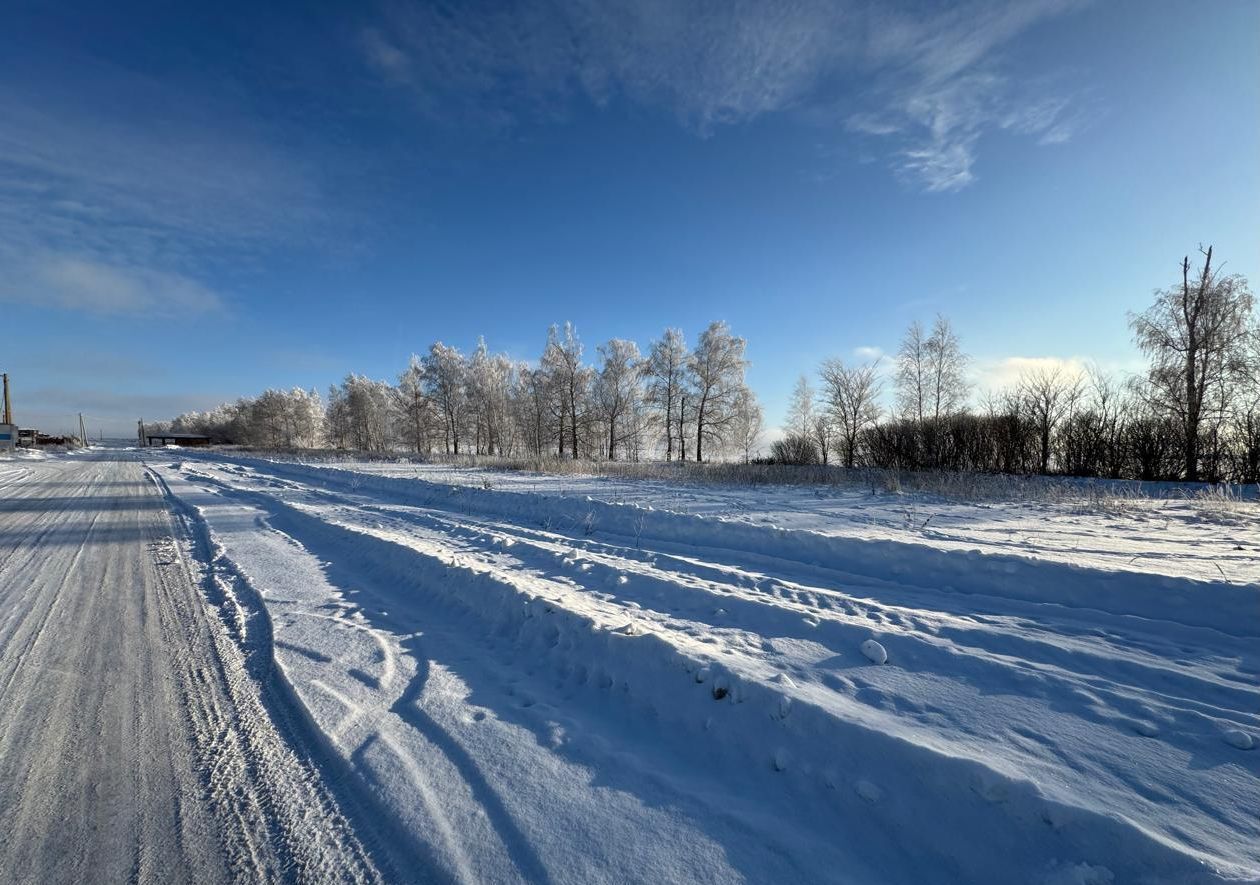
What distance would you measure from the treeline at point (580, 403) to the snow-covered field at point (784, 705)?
77.5ft

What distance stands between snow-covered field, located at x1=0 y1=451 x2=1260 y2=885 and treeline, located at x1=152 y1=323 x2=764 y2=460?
23.6m

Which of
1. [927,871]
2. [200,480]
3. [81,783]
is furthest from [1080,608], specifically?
[200,480]

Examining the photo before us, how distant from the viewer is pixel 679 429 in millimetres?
37812

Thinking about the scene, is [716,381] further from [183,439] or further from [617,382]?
[183,439]

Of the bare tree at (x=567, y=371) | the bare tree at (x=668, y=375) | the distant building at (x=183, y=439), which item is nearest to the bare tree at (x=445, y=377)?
the bare tree at (x=567, y=371)

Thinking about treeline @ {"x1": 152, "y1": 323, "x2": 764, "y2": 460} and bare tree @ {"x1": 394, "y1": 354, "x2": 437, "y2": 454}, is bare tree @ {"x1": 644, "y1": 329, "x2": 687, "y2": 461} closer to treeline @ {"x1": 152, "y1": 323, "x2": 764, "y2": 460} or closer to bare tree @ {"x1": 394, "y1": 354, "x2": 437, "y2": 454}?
treeline @ {"x1": 152, "y1": 323, "x2": 764, "y2": 460}

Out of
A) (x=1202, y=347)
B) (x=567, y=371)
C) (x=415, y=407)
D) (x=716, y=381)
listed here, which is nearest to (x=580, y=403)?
(x=567, y=371)

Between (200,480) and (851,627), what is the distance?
21.8m

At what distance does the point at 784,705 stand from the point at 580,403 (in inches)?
1530

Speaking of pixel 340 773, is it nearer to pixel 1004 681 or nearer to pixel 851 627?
pixel 851 627

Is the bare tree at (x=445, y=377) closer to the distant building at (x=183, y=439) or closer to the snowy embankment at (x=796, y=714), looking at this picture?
the snowy embankment at (x=796, y=714)

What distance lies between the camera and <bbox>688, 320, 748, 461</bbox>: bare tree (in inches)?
1411

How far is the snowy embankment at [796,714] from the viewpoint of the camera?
2037mm

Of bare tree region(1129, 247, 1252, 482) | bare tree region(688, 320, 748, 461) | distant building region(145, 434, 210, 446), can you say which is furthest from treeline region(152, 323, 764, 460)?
distant building region(145, 434, 210, 446)
